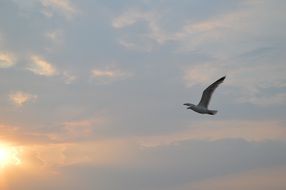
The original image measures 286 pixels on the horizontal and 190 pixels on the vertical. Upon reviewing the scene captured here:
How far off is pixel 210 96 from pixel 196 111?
3419 mm

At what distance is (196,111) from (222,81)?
7570 mm

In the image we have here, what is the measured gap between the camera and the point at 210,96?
75.3 metres

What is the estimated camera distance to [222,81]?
71.1 metres

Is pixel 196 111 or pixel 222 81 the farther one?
pixel 196 111

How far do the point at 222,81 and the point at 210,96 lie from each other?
498 centimetres

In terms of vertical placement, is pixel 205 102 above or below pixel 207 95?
below

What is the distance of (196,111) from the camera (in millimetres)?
75688

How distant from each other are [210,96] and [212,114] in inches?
132
